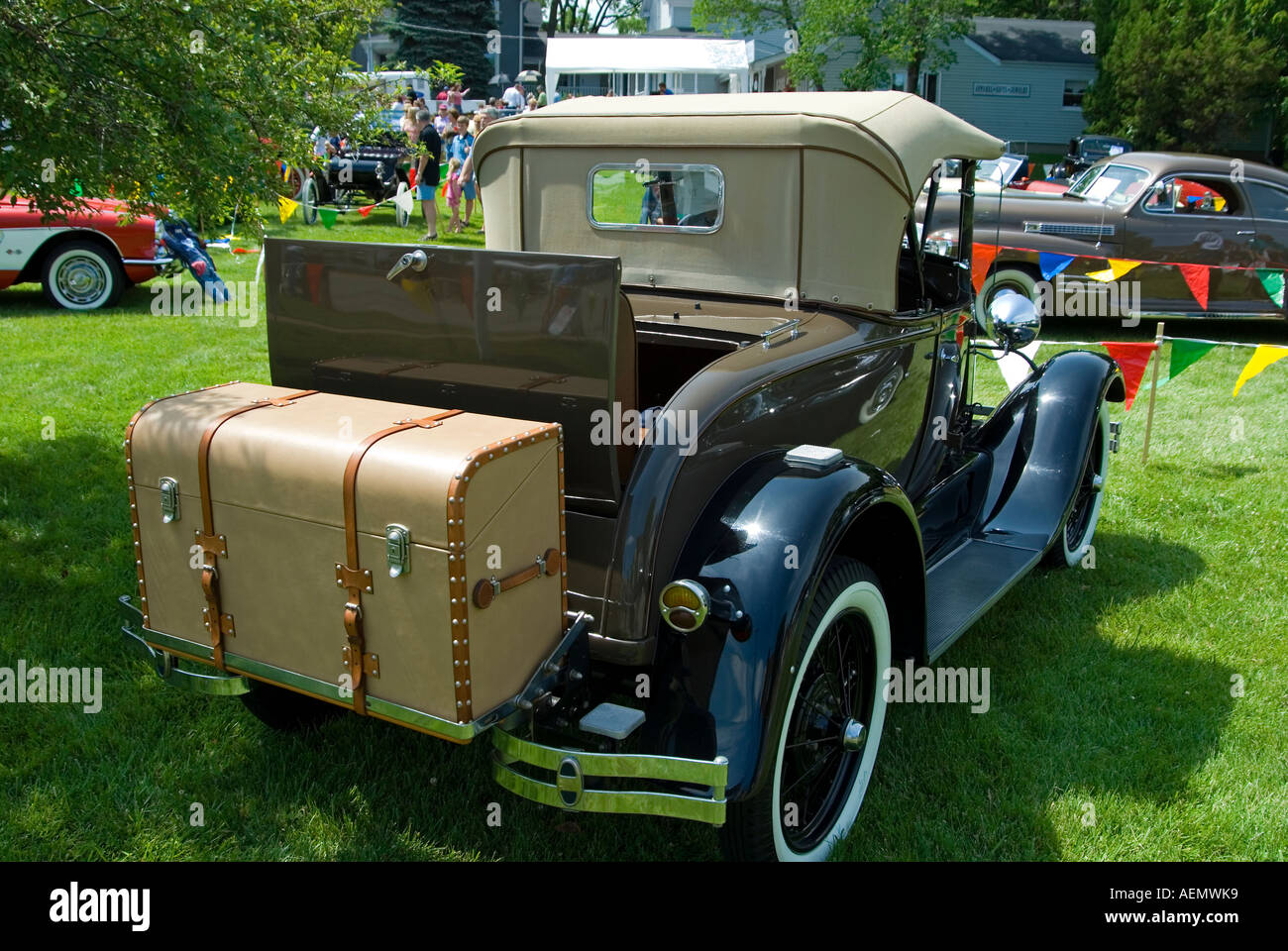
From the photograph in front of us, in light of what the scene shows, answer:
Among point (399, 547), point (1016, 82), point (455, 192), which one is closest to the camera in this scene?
point (399, 547)

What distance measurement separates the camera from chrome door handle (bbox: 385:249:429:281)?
2768 mm

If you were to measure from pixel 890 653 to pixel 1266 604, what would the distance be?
250 cm

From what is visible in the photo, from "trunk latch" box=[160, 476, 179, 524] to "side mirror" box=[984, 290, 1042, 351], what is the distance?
4.08 meters

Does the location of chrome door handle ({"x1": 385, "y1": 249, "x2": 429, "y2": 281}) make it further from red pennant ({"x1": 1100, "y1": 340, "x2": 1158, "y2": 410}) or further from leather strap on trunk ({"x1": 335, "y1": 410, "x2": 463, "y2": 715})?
red pennant ({"x1": 1100, "y1": 340, "x2": 1158, "y2": 410})

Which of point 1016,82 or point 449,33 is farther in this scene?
point 449,33

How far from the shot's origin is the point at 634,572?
104 inches

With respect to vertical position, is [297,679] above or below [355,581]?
below

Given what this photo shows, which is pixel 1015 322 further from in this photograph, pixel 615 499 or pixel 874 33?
pixel 874 33

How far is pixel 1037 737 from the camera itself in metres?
3.69

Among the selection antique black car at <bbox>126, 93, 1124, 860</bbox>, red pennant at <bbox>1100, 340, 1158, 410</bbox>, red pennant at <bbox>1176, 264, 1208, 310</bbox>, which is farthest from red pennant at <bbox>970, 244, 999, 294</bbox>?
antique black car at <bbox>126, 93, 1124, 860</bbox>

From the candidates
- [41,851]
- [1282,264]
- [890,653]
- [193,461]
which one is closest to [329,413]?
[193,461]

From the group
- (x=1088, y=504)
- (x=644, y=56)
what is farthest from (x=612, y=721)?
(x=644, y=56)

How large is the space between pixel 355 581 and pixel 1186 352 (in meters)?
5.07

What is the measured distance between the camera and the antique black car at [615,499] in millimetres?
2408
